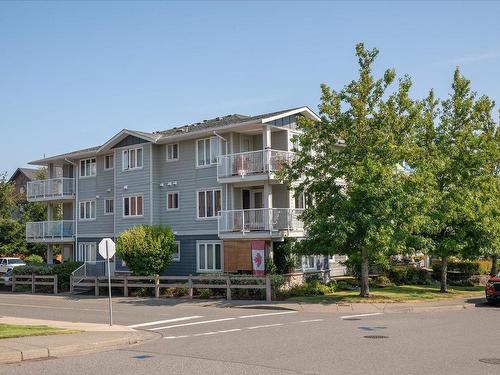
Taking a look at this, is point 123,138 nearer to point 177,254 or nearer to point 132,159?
point 132,159

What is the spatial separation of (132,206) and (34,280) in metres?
7.26

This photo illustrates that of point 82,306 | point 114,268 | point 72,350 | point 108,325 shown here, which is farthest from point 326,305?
point 114,268

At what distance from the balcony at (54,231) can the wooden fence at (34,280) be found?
471 centimetres

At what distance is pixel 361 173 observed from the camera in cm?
2514

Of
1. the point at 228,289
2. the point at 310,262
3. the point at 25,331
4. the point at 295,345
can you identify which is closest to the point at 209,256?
the point at 310,262

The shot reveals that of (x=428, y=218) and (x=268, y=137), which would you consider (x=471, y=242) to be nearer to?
(x=428, y=218)

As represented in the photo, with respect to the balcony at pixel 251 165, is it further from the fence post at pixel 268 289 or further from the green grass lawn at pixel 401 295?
the green grass lawn at pixel 401 295

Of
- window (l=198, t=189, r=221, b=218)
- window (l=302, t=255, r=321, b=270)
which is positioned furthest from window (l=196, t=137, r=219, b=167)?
window (l=302, t=255, r=321, b=270)

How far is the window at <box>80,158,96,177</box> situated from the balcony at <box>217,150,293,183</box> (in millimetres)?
12786

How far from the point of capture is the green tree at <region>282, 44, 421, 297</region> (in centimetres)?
2541

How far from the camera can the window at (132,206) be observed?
125 feet

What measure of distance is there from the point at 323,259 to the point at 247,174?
7.48m

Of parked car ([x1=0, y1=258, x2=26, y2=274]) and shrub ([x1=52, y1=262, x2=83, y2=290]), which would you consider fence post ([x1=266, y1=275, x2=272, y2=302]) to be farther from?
parked car ([x1=0, y1=258, x2=26, y2=274])

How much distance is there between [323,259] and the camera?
35562mm
